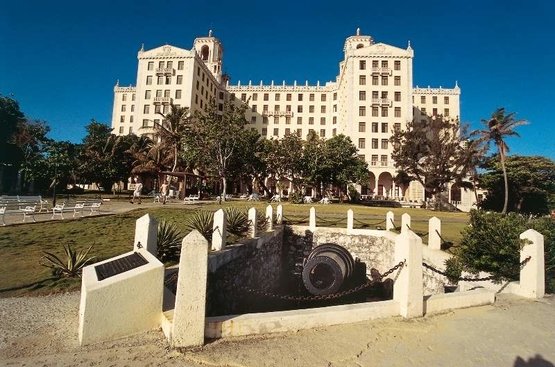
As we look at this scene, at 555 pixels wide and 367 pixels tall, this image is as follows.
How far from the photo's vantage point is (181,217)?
17.7 m

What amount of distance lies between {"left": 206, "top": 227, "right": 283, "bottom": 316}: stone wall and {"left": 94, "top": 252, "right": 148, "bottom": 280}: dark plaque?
5.84 feet

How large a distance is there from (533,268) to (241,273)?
24.9 ft

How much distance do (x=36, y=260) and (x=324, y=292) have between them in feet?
30.0

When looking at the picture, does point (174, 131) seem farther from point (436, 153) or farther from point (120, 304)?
point (120, 304)

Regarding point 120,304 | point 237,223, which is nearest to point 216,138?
point 237,223

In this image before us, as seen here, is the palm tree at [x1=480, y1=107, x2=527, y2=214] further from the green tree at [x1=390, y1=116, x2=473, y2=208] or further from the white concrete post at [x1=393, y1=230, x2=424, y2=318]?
the white concrete post at [x1=393, y1=230, x2=424, y2=318]

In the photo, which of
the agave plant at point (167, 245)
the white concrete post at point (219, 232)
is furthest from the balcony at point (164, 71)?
the white concrete post at point (219, 232)

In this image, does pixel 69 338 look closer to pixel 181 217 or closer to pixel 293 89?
pixel 181 217

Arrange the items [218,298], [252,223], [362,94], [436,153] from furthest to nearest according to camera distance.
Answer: [362,94], [436,153], [252,223], [218,298]

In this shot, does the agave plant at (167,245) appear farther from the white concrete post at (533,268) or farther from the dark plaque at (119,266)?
the white concrete post at (533,268)

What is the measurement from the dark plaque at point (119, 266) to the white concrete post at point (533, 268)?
313 inches

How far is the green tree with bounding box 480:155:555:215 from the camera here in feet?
130

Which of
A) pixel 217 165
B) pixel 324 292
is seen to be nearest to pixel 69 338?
pixel 324 292

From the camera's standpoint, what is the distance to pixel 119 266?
4809 mm
